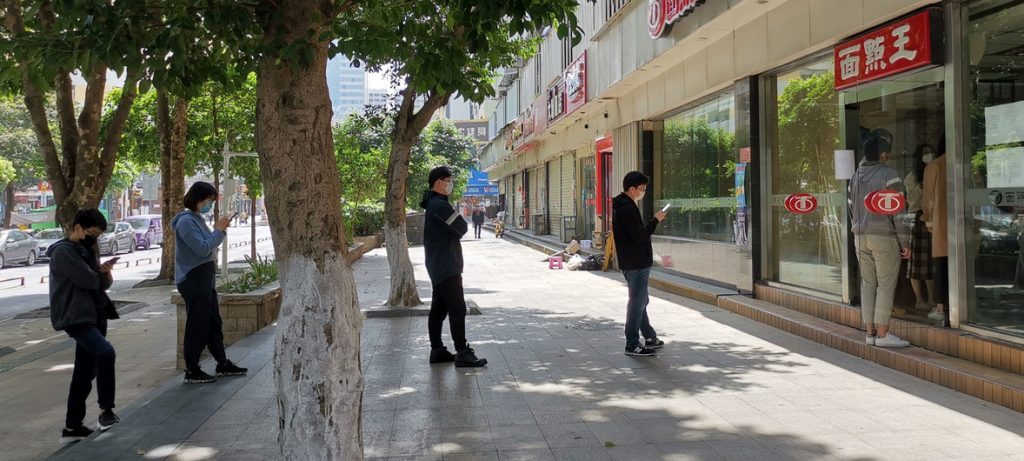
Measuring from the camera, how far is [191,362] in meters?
6.28

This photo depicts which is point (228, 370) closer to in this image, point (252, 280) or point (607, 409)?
point (252, 280)

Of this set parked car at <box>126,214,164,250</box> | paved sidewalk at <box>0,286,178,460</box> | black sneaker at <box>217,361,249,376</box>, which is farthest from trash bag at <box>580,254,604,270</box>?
parked car at <box>126,214,164,250</box>

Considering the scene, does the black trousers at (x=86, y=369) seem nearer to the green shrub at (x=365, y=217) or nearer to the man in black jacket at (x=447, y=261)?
the man in black jacket at (x=447, y=261)

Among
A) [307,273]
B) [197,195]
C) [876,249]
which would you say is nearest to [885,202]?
[876,249]

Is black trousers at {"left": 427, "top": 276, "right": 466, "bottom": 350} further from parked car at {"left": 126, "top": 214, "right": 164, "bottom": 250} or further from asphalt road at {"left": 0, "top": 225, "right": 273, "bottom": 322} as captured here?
parked car at {"left": 126, "top": 214, "right": 164, "bottom": 250}

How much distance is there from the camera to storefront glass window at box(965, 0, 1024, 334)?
5.93 meters

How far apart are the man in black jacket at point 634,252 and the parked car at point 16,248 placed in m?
A: 23.7

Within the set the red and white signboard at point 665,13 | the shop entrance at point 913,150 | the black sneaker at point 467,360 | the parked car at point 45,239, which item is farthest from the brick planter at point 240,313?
the parked car at point 45,239

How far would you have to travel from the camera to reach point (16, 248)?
951 inches

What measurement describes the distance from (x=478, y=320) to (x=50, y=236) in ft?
76.1

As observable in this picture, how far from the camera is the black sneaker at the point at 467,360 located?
6.66 m

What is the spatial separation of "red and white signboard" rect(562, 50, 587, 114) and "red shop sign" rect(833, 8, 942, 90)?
9.37 m

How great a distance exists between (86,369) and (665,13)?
358 inches

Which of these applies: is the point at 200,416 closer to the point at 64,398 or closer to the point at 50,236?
the point at 64,398
